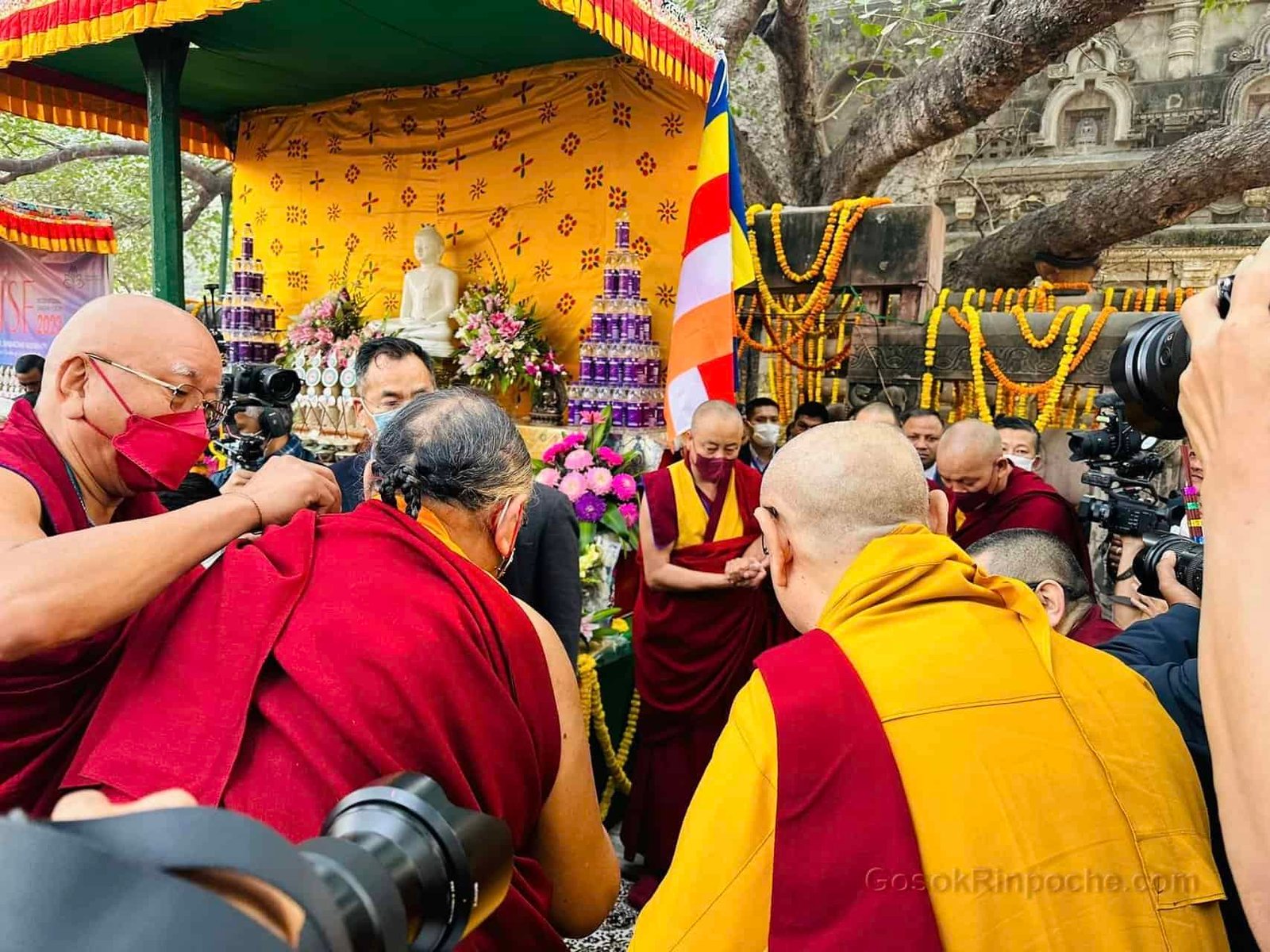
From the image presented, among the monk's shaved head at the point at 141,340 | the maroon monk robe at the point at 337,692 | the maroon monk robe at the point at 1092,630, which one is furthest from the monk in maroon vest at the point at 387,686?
the maroon monk robe at the point at 1092,630

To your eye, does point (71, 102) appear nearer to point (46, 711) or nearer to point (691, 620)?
point (691, 620)

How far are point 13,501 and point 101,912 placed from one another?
127 cm

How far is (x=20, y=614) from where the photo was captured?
3.64ft

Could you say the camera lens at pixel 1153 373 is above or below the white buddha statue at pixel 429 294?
below

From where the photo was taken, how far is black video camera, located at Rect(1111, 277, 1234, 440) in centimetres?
112

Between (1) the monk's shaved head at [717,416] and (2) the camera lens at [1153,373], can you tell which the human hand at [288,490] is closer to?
(2) the camera lens at [1153,373]

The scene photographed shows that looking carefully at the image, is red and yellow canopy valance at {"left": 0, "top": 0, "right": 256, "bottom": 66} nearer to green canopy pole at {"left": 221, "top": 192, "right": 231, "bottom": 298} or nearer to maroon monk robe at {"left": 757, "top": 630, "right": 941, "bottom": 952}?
maroon monk robe at {"left": 757, "top": 630, "right": 941, "bottom": 952}

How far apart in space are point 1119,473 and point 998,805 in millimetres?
2040

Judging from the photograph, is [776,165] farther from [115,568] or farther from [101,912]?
[101,912]

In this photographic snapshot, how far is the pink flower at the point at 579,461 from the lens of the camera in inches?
167

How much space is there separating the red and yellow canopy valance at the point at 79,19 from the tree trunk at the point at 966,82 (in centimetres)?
475

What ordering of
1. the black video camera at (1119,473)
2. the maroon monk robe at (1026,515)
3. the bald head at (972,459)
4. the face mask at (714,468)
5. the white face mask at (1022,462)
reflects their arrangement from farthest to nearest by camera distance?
the white face mask at (1022,462)
the face mask at (714,468)
the bald head at (972,459)
the maroon monk robe at (1026,515)
the black video camera at (1119,473)

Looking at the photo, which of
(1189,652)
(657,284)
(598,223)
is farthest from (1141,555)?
Result: (598,223)

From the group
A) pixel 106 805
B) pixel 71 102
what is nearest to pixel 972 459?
pixel 106 805
